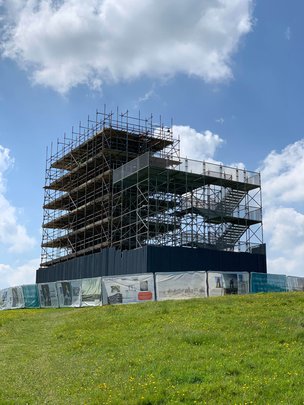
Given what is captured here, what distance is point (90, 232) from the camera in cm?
5938

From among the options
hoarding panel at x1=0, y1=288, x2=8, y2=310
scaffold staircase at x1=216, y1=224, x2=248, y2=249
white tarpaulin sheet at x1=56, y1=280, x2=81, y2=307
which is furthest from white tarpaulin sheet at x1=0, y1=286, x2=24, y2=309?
scaffold staircase at x1=216, y1=224, x2=248, y2=249

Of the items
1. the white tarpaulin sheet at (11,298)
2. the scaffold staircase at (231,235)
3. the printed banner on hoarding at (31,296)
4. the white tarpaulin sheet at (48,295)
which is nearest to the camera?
the white tarpaulin sheet at (48,295)

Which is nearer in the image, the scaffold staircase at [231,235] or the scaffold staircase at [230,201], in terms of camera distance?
the scaffold staircase at [231,235]

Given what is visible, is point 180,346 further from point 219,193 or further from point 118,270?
point 219,193

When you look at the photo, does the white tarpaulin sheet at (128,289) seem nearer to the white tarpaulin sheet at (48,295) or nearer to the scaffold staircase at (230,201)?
the white tarpaulin sheet at (48,295)

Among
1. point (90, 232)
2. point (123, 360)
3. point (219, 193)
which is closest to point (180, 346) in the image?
point (123, 360)

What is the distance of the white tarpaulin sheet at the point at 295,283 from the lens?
3650 centimetres

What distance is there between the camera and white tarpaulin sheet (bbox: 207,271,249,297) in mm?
30359

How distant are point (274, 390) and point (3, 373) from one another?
21.9 feet

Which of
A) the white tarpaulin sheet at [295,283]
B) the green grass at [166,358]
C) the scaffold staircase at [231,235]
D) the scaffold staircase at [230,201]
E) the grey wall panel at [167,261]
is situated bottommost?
the green grass at [166,358]

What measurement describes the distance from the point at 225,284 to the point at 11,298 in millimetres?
20983

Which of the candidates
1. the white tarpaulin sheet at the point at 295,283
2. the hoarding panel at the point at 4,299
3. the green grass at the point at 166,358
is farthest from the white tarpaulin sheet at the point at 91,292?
the hoarding panel at the point at 4,299

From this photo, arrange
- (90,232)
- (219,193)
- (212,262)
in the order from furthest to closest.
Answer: (90,232)
(219,193)
(212,262)

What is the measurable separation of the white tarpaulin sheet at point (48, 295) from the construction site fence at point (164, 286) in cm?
83
